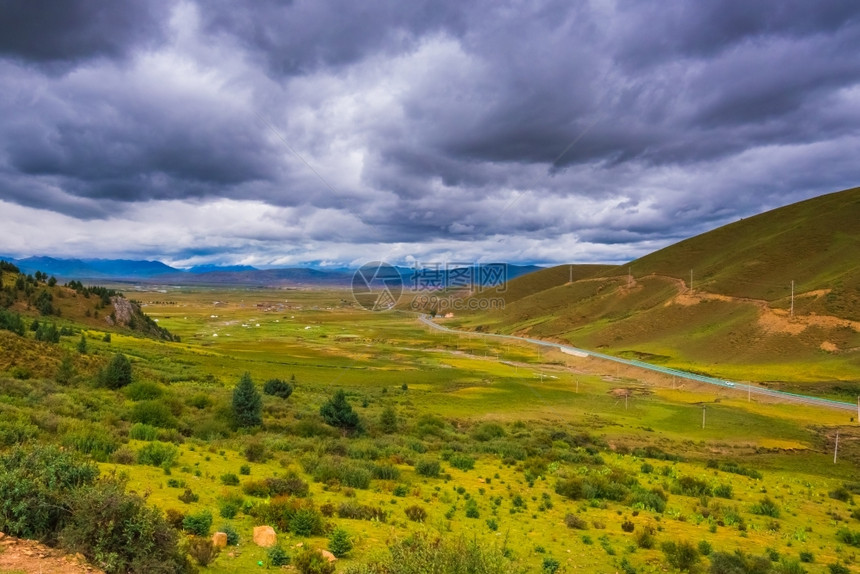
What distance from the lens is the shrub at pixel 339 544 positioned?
944cm

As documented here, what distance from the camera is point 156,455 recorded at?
47.0 feet

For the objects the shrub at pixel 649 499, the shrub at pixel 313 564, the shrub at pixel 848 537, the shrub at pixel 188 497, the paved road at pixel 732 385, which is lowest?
the paved road at pixel 732 385

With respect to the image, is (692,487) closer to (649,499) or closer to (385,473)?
(649,499)

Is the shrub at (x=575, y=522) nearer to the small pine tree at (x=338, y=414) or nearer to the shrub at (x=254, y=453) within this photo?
the shrub at (x=254, y=453)

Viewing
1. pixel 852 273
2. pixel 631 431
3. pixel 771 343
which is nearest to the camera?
pixel 631 431

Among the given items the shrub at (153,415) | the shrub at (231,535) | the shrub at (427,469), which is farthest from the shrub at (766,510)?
the shrub at (153,415)

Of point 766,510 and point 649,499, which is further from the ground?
point 649,499

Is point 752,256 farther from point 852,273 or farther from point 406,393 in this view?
point 406,393

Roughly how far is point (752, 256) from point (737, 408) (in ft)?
307

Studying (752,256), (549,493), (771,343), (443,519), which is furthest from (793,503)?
(752,256)

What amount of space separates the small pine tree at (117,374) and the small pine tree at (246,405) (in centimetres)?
748

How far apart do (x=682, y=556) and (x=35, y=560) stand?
1283 centimetres

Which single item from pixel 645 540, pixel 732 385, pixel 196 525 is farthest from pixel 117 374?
pixel 732 385

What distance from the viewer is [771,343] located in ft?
280
